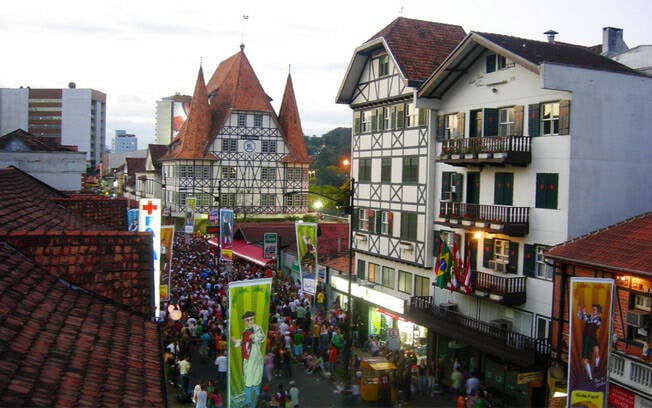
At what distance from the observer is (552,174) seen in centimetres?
2192

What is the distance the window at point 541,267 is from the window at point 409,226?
738 cm

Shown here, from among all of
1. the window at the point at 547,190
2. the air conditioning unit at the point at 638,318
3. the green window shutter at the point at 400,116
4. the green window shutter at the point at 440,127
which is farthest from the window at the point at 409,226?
the air conditioning unit at the point at 638,318

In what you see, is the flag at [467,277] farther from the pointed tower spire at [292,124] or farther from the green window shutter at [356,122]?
the pointed tower spire at [292,124]

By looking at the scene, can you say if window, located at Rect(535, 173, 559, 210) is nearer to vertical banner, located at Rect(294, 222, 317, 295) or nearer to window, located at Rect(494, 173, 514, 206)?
window, located at Rect(494, 173, 514, 206)

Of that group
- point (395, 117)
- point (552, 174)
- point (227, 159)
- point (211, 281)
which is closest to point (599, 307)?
point (552, 174)

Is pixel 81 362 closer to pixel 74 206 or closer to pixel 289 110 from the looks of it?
pixel 74 206

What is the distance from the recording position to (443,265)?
25.7 meters

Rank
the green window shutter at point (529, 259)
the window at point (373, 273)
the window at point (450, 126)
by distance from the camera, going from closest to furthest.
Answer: the green window shutter at point (529, 259)
the window at point (450, 126)
the window at point (373, 273)

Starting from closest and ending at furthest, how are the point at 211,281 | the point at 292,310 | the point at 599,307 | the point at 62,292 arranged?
the point at 62,292 < the point at 599,307 < the point at 292,310 < the point at 211,281

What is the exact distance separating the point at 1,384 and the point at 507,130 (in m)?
21.4

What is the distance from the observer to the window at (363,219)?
1292 inches

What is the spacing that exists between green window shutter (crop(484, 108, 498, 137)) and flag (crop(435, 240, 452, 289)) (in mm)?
4672

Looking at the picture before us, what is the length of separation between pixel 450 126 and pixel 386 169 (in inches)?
181

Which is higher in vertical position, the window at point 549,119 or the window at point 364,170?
the window at point 549,119
